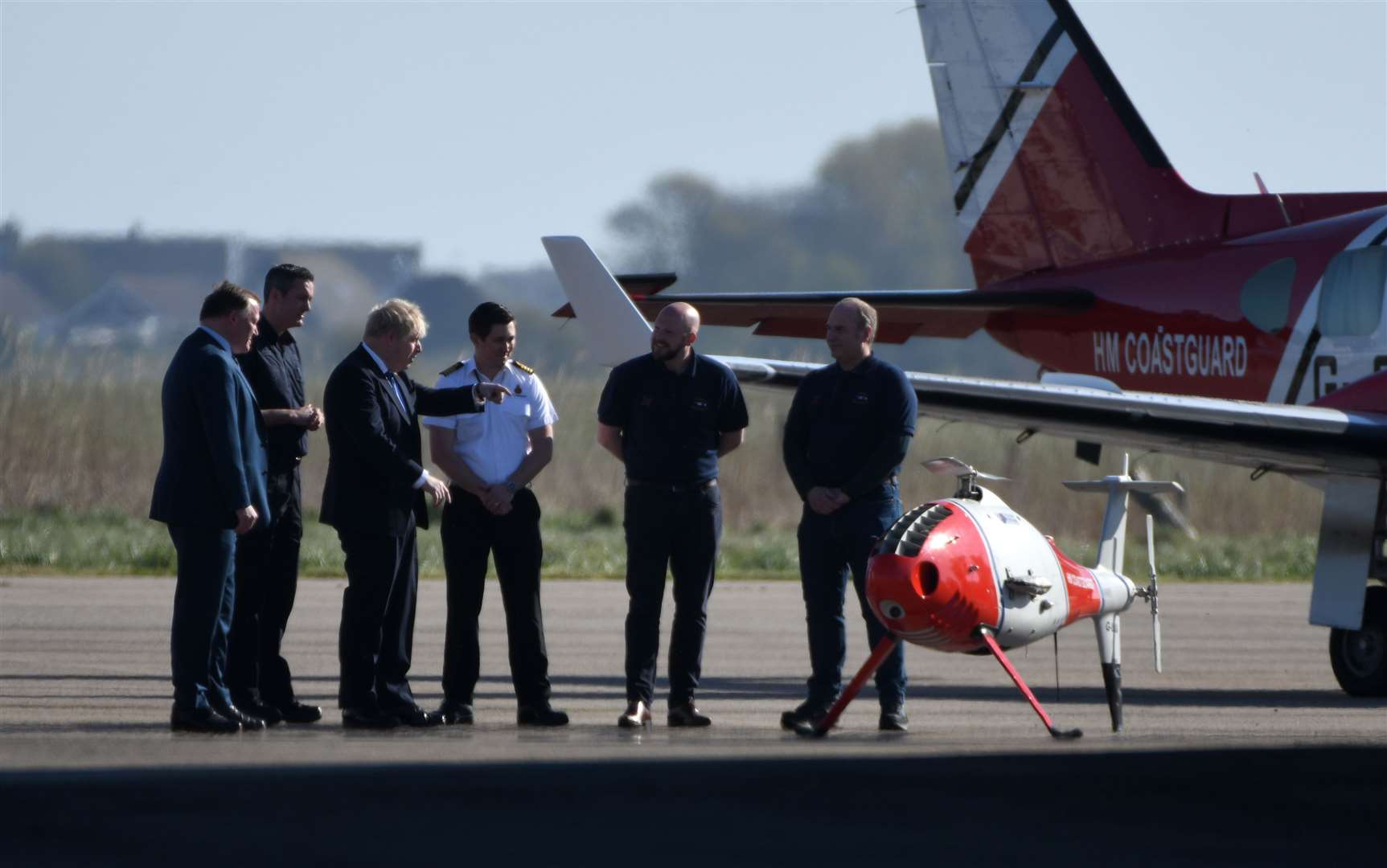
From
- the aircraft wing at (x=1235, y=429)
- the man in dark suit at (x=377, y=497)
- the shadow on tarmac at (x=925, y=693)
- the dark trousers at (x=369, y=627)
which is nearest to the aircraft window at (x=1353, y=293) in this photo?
the aircraft wing at (x=1235, y=429)

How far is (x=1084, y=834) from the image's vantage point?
530 centimetres

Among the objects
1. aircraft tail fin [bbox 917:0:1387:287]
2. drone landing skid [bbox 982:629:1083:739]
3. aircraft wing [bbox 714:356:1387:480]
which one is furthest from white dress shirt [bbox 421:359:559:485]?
aircraft tail fin [bbox 917:0:1387:287]

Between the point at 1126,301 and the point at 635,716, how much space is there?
6579mm

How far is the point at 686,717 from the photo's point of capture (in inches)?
324

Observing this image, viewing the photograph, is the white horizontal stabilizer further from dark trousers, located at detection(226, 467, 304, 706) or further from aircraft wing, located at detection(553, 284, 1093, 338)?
aircraft wing, located at detection(553, 284, 1093, 338)

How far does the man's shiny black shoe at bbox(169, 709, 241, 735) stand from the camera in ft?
24.5

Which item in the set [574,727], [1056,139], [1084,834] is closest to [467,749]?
[574,727]

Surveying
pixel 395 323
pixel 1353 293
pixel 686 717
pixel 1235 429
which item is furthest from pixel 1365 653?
pixel 395 323

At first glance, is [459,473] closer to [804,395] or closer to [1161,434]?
[804,395]

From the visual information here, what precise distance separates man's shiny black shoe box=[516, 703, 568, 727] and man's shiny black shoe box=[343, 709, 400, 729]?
594mm

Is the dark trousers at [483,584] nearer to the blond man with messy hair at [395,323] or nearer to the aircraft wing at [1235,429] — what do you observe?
the blond man with messy hair at [395,323]

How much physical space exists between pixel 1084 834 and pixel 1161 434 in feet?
17.7

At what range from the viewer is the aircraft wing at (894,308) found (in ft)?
Answer: 42.2

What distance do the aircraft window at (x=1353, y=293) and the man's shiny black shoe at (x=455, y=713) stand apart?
21.0ft
